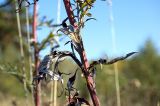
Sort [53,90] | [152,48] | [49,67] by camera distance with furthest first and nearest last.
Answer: [152,48]
[53,90]
[49,67]

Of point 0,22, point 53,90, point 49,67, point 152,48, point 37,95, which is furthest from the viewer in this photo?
point 152,48

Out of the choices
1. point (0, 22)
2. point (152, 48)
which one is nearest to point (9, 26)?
point (0, 22)

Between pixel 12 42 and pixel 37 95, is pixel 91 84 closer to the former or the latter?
pixel 37 95

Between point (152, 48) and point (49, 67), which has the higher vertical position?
point (49, 67)

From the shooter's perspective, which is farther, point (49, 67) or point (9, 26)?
point (9, 26)

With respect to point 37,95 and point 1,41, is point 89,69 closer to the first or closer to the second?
point 37,95

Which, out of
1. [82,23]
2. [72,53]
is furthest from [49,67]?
[82,23]

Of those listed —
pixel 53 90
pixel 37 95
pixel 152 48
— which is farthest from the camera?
Result: pixel 152 48

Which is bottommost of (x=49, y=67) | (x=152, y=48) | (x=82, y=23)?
(x=152, y=48)

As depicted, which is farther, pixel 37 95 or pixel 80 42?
pixel 37 95
